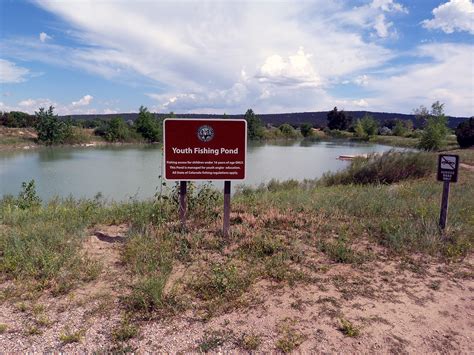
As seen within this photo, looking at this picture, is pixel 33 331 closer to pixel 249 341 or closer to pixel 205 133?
pixel 249 341

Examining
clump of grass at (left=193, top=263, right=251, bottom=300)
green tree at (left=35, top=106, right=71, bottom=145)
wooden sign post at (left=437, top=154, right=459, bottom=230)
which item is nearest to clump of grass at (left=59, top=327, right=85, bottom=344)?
clump of grass at (left=193, top=263, right=251, bottom=300)

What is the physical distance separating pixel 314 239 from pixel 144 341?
269 centimetres

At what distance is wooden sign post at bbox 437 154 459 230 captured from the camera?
15.3 feet

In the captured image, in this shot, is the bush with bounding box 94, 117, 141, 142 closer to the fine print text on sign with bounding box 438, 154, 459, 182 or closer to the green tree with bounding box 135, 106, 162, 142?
the green tree with bounding box 135, 106, 162, 142

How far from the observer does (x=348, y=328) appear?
8.67 feet

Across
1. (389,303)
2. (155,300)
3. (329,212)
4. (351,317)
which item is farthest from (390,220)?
(155,300)

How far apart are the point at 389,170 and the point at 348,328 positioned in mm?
11623

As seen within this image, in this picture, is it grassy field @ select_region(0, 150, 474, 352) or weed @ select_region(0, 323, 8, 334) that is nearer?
weed @ select_region(0, 323, 8, 334)

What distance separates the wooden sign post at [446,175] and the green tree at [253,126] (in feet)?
242

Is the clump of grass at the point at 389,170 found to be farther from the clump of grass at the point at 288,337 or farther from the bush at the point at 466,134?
the bush at the point at 466,134

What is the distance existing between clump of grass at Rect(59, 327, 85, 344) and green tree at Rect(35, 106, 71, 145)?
4976 cm

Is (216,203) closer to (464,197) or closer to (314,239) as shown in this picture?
(314,239)

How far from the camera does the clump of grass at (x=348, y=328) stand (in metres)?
2.60

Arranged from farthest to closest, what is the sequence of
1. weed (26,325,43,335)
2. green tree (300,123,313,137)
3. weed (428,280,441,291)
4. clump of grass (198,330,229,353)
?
green tree (300,123,313,137), weed (428,280,441,291), weed (26,325,43,335), clump of grass (198,330,229,353)
